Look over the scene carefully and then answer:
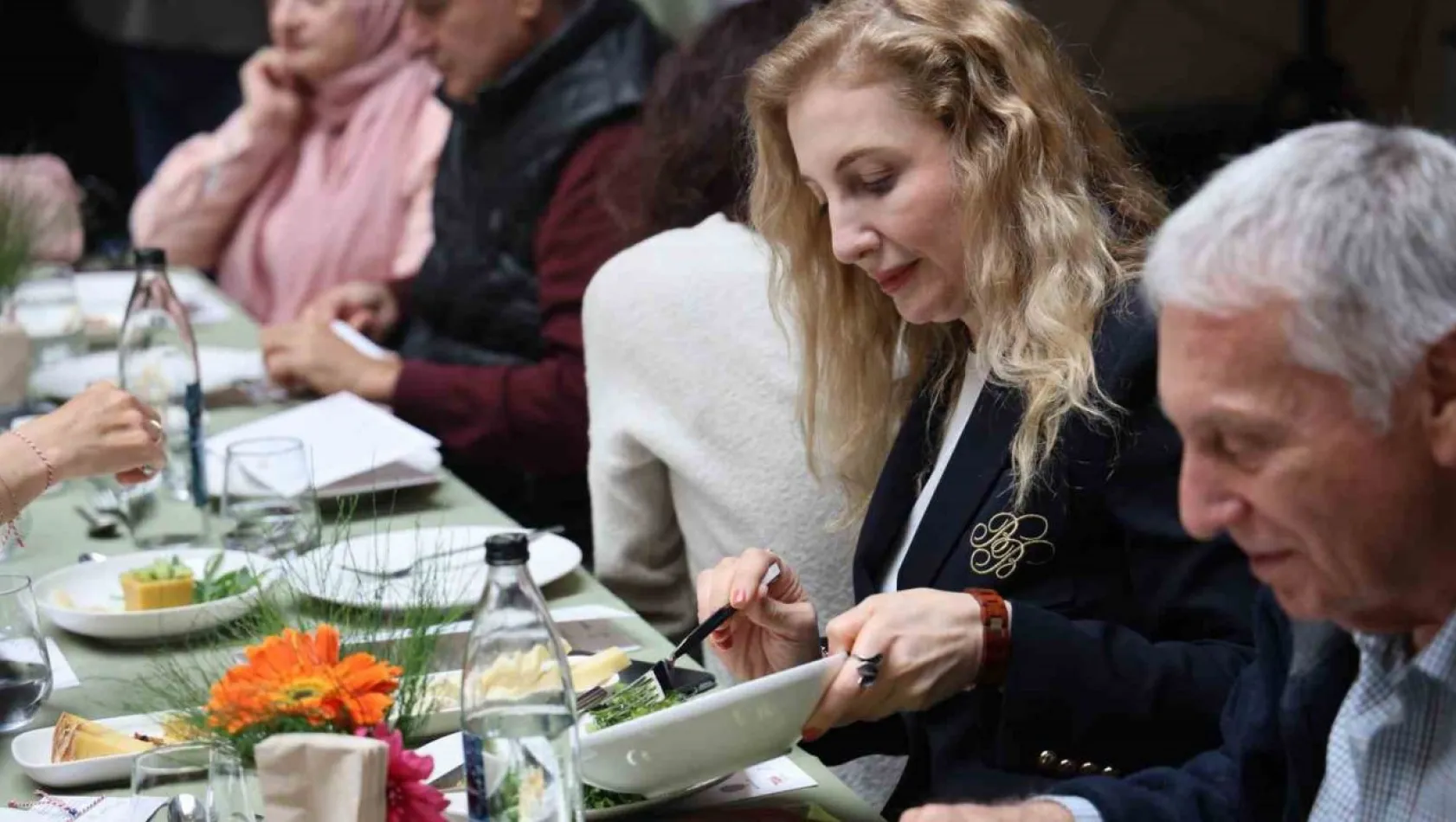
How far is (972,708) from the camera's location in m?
1.61

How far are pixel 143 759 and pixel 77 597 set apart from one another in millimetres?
638

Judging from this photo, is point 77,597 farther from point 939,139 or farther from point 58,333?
point 58,333

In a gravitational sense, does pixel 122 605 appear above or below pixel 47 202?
above

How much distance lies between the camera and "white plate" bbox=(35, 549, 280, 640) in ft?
5.56

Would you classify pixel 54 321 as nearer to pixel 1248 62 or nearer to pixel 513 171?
pixel 513 171

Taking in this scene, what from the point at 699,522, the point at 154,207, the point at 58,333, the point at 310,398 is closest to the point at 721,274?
the point at 699,522

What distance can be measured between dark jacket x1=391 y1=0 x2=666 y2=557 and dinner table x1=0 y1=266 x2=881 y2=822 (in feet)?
1.16

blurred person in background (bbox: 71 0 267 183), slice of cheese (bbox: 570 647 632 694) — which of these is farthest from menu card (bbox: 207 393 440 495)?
blurred person in background (bbox: 71 0 267 183)

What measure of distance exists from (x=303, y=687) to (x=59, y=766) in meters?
0.37

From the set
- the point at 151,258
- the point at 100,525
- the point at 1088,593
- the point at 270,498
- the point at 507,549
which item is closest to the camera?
the point at 507,549

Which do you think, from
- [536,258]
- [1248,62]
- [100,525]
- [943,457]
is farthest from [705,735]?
[1248,62]

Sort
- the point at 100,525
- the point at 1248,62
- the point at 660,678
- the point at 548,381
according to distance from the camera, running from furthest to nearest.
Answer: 1. the point at 1248,62
2. the point at 548,381
3. the point at 100,525
4. the point at 660,678

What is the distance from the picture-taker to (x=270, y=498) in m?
1.97

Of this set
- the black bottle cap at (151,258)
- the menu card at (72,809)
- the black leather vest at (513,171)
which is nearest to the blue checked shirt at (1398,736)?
the menu card at (72,809)
